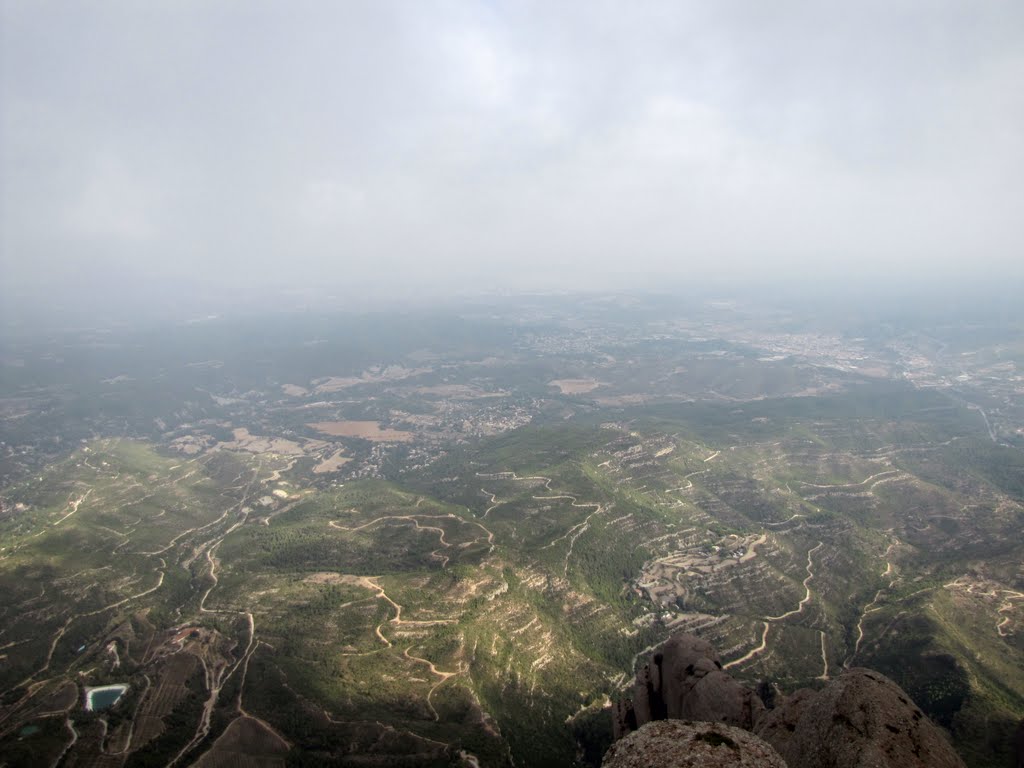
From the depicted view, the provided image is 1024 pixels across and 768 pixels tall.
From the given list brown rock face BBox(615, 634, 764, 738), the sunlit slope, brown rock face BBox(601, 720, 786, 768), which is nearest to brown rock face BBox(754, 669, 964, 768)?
brown rock face BBox(601, 720, 786, 768)

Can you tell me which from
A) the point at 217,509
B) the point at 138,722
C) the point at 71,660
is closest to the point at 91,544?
the point at 217,509

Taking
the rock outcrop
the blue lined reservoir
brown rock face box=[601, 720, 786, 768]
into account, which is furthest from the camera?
the blue lined reservoir

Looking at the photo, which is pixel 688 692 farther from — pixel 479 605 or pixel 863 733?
pixel 479 605

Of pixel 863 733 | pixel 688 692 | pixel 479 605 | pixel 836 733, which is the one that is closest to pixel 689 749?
pixel 836 733

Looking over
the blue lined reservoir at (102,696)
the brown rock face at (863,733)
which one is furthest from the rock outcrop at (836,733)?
the blue lined reservoir at (102,696)

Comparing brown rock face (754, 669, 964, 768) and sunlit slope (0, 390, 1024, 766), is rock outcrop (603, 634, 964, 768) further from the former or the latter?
sunlit slope (0, 390, 1024, 766)

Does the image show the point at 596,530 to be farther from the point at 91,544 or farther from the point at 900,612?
the point at 91,544
